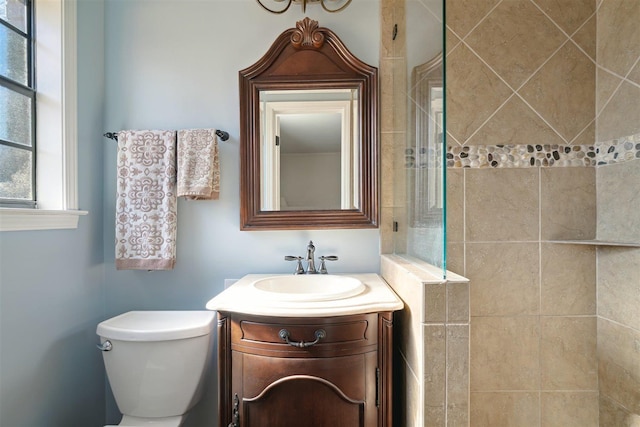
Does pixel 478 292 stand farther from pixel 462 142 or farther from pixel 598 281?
pixel 462 142

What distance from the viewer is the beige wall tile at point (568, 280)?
1.40 m

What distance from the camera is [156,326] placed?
1293 millimetres

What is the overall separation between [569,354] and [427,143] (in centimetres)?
116

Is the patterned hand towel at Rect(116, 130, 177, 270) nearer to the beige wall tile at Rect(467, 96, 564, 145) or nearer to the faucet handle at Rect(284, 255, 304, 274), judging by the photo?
the faucet handle at Rect(284, 255, 304, 274)

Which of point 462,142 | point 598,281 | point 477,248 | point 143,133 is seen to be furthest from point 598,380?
point 143,133

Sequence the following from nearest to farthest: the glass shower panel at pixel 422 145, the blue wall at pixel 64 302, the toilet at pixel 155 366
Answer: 1. the glass shower panel at pixel 422 145
2. the blue wall at pixel 64 302
3. the toilet at pixel 155 366

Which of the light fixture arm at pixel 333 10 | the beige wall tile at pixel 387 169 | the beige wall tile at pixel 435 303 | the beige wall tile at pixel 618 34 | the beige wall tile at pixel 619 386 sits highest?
the light fixture arm at pixel 333 10

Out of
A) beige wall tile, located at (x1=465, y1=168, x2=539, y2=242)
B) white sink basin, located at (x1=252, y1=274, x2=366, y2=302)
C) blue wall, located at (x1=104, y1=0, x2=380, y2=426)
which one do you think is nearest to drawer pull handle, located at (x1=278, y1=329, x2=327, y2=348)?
white sink basin, located at (x1=252, y1=274, x2=366, y2=302)

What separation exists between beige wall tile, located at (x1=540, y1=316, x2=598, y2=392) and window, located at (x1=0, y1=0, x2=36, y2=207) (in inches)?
87.5

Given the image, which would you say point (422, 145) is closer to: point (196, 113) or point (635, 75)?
point (635, 75)

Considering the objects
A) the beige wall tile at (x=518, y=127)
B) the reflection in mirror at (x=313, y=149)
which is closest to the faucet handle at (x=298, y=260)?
the reflection in mirror at (x=313, y=149)

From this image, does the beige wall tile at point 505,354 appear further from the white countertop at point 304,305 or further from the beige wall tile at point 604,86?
the beige wall tile at point 604,86

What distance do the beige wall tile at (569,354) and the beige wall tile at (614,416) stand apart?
6 cm

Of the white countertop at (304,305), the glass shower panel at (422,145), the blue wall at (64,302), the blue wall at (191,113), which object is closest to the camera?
the glass shower panel at (422,145)
